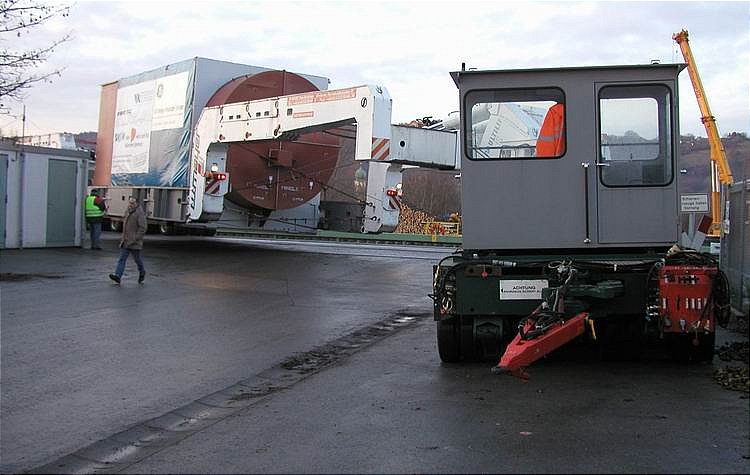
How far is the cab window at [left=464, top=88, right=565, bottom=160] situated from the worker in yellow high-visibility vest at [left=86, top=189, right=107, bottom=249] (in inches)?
570

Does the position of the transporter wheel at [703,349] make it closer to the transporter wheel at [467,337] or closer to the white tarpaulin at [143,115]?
the transporter wheel at [467,337]

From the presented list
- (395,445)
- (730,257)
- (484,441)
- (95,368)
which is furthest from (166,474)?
(730,257)

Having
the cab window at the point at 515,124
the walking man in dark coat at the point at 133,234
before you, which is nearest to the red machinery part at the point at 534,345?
the cab window at the point at 515,124

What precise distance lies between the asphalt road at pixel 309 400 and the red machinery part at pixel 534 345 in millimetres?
300

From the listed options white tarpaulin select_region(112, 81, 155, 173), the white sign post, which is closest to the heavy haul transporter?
the white sign post

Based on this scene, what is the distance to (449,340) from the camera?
813cm

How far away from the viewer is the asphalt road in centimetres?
520

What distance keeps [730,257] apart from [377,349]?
5.72 m

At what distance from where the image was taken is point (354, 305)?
12.8 m

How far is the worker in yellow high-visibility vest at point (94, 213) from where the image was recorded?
→ 20.4 meters

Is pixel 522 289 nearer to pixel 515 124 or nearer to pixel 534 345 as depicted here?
pixel 534 345

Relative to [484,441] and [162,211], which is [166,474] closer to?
[484,441]

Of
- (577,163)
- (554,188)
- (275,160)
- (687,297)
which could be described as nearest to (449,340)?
(554,188)

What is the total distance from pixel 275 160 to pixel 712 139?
1302 cm
